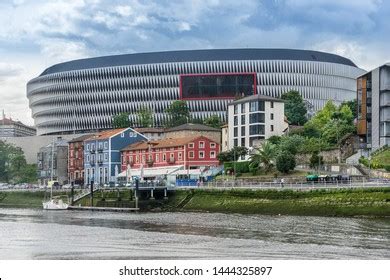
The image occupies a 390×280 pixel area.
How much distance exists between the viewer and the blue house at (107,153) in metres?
185

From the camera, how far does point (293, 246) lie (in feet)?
209

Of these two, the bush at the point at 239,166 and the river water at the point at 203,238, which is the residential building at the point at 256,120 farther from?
the river water at the point at 203,238

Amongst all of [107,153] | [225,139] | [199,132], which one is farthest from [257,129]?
[107,153]

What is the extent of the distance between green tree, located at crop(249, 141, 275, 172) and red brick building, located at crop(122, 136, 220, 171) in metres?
25.6

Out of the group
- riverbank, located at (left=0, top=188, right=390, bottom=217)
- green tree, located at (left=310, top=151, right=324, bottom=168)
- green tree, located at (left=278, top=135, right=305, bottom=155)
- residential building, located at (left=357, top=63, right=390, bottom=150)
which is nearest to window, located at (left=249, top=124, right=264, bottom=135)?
green tree, located at (left=278, top=135, right=305, bottom=155)

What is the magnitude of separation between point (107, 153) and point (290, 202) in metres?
84.9

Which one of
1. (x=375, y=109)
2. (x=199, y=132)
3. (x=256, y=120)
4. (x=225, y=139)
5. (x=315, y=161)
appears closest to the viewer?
(x=315, y=161)

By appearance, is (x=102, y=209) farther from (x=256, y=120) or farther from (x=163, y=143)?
(x=163, y=143)

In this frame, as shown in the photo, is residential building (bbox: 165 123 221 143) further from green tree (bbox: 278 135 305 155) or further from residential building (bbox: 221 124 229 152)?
green tree (bbox: 278 135 305 155)

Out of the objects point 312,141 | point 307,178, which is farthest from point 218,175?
point 307,178

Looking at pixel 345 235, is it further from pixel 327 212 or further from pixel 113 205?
pixel 113 205

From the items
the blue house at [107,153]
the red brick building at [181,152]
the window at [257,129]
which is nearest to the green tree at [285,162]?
the window at [257,129]

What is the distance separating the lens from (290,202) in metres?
106
